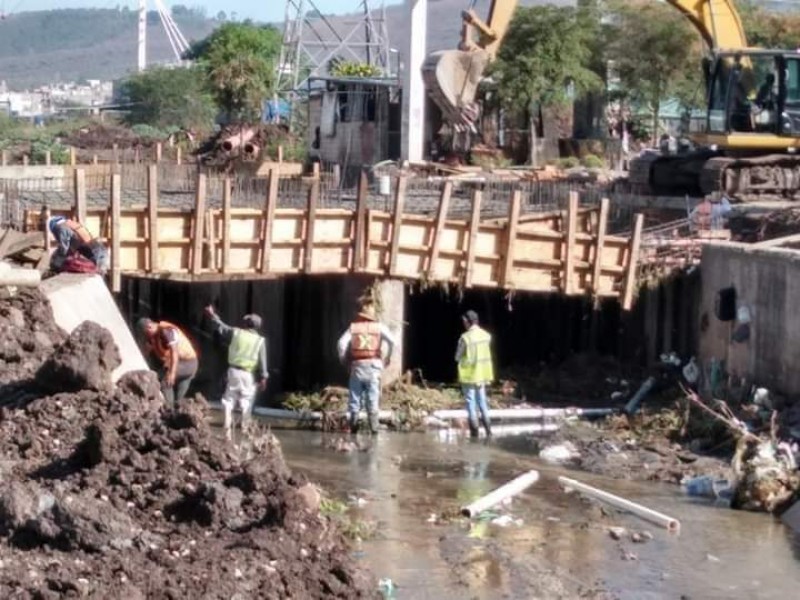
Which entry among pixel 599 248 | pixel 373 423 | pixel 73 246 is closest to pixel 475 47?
pixel 599 248

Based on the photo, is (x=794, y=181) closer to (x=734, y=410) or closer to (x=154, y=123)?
(x=734, y=410)

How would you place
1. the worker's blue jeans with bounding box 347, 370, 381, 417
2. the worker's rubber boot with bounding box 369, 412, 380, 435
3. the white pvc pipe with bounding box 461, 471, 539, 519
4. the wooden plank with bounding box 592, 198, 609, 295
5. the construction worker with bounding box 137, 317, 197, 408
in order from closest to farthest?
the white pvc pipe with bounding box 461, 471, 539, 519 → the construction worker with bounding box 137, 317, 197, 408 → the worker's blue jeans with bounding box 347, 370, 381, 417 → the worker's rubber boot with bounding box 369, 412, 380, 435 → the wooden plank with bounding box 592, 198, 609, 295

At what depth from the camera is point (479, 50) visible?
30656 mm

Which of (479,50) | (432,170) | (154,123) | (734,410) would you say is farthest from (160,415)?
(154,123)

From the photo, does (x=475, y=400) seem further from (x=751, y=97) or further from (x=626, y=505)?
(x=751, y=97)

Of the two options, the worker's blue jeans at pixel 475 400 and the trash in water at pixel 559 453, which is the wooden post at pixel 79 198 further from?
the trash in water at pixel 559 453

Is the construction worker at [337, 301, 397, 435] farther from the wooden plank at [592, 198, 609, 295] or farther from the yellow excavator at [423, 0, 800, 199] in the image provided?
the yellow excavator at [423, 0, 800, 199]

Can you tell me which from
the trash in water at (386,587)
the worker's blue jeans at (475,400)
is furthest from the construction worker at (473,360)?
the trash in water at (386,587)

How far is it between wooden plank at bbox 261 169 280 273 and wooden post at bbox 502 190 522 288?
3.11 m

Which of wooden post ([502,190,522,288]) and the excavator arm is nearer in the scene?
wooden post ([502,190,522,288])

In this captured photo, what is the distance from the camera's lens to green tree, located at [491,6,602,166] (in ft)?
181

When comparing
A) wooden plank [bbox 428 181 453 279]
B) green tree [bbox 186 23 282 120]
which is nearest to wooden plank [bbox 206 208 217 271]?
wooden plank [bbox 428 181 453 279]

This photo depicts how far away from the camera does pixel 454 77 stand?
30.1 meters

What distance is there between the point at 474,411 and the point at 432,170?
22454 millimetres
